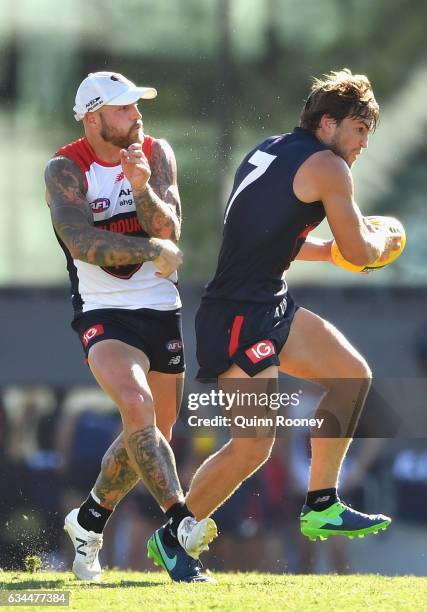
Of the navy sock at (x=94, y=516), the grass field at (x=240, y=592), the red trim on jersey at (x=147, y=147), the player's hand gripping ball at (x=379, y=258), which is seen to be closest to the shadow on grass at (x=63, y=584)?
the grass field at (x=240, y=592)

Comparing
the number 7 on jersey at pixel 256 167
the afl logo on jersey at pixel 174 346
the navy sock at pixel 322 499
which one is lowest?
the navy sock at pixel 322 499

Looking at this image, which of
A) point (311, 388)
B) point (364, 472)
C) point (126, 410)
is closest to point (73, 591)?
point (126, 410)

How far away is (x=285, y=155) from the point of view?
21.1 feet

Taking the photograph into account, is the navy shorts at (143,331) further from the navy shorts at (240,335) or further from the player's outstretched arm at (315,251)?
the player's outstretched arm at (315,251)

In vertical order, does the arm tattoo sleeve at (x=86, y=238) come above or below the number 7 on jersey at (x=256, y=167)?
below

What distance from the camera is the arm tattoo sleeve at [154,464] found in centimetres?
618

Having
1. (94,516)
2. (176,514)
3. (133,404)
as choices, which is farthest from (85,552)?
(133,404)

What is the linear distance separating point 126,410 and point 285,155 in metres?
1.40

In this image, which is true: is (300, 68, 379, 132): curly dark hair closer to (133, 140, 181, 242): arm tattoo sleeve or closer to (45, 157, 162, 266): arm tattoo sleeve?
(133, 140, 181, 242): arm tattoo sleeve

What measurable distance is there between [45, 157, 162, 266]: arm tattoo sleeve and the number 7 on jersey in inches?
20.7

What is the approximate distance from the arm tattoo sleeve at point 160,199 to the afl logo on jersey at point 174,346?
1.68 feet

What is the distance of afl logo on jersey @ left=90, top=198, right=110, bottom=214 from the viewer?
6.55 m

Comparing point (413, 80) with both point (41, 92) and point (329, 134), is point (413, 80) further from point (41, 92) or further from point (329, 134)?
point (329, 134)

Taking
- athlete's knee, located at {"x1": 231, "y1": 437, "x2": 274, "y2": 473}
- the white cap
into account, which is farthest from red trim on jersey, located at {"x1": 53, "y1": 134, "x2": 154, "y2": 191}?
athlete's knee, located at {"x1": 231, "y1": 437, "x2": 274, "y2": 473}
